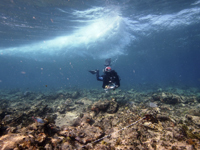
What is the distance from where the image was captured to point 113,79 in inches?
280

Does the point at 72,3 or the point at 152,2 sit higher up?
the point at 152,2

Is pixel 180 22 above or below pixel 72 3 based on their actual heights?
above

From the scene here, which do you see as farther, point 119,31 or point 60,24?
point 119,31

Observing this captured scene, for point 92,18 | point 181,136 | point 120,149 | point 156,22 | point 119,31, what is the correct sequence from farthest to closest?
1. point 119,31
2. point 156,22
3. point 92,18
4. point 181,136
5. point 120,149

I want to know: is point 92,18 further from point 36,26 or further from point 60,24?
point 36,26

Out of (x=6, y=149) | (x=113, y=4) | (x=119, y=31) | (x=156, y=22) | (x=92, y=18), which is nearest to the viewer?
(x=6, y=149)

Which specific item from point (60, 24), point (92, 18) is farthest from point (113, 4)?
point (60, 24)

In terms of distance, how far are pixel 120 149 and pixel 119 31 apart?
77.1 ft

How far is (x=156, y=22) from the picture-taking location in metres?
19.0

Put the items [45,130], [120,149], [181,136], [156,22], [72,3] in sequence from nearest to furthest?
[120,149] → [181,136] → [45,130] → [72,3] → [156,22]

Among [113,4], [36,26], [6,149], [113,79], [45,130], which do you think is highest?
[113,4]

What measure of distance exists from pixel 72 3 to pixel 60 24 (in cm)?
623

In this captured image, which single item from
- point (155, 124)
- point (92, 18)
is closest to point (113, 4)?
point (92, 18)

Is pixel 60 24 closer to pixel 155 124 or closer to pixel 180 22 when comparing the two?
pixel 155 124
